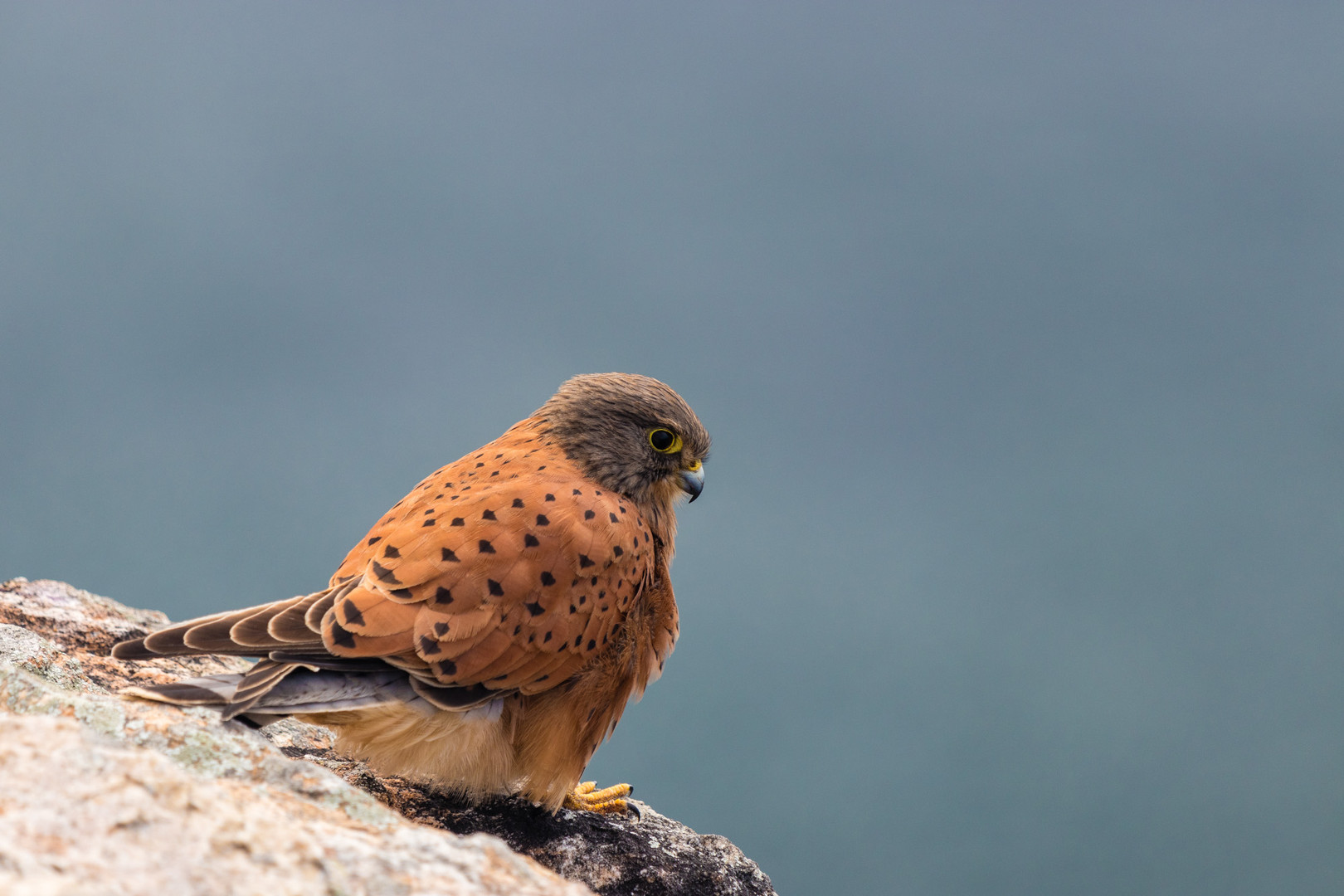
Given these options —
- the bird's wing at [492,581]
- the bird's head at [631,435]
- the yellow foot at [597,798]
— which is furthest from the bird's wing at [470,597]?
the yellow foot at [597,798]

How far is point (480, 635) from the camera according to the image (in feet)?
10.2

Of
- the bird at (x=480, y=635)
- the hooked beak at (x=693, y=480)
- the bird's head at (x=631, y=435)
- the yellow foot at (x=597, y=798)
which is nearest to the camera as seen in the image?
the bird at (x=480, y=635)

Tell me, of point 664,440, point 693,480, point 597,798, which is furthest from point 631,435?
point 597,798

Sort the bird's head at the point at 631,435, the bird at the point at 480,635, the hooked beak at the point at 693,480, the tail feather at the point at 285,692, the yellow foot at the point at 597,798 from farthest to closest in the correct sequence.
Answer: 1. the hooked beak at the point at 693,480
2. the bird's head at the point at 631,435
3. the yellow foot at the point at 597,798
4. the bird at the point at 480,635
5. the tail feather at the point at 285,692

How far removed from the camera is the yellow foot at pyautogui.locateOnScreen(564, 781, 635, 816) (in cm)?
373

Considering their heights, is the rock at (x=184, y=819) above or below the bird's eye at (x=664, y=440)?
below

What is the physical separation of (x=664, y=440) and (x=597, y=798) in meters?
1.45

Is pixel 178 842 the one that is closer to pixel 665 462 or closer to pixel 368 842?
pixel 368 842

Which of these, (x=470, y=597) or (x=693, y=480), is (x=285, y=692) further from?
(x=693, y=480)

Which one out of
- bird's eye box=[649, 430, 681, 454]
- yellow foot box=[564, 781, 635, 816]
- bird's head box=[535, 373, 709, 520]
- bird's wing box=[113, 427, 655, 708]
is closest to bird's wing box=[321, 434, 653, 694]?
bird's wing box=[113, 427, 655, 708]

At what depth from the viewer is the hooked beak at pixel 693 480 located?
4.26 m

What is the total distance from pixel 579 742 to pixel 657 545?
903 mm

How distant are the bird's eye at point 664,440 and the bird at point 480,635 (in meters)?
0.15

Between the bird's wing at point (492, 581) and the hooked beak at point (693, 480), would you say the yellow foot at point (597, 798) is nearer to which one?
the bird's wing at point (492, 581)
